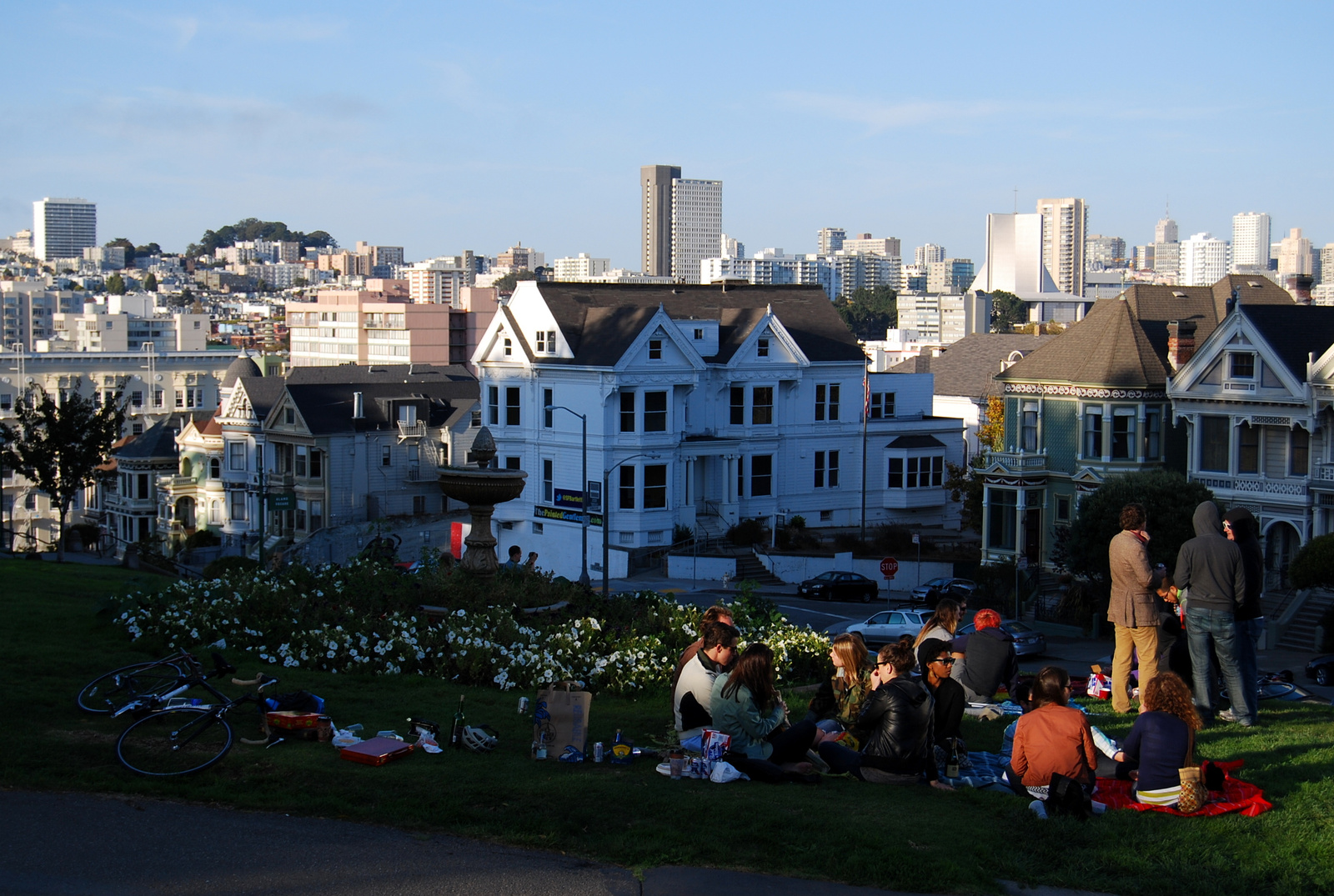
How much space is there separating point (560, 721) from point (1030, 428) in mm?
37212

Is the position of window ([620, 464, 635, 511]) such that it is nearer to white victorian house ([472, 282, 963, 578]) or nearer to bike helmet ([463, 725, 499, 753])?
white victorian house ([472, 282, 963, 578])

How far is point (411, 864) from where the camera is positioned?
10.9 m

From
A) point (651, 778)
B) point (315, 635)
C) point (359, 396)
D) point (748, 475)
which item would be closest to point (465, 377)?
point (359, 396)

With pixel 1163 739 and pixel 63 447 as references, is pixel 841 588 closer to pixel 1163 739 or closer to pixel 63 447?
pixel 63 447

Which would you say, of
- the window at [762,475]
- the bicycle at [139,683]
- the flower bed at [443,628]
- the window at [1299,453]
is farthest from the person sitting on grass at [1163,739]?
the window at [762,475]

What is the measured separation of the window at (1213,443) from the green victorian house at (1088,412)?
1417 millimetres

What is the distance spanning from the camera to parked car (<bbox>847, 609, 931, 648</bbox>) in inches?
1441

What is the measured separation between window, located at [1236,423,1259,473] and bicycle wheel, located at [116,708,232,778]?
35604 mm

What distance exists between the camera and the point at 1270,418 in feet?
134

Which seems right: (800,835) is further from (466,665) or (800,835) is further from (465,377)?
(465,377)

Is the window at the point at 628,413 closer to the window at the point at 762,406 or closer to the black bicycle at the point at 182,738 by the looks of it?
the window at the point at 762,406

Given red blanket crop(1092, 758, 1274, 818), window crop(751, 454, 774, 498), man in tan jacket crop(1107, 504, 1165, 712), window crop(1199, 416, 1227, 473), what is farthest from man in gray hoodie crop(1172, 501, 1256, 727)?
window crop(751, 454, 774, 498)

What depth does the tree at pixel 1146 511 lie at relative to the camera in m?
38.5

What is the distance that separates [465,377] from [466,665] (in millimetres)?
60989
